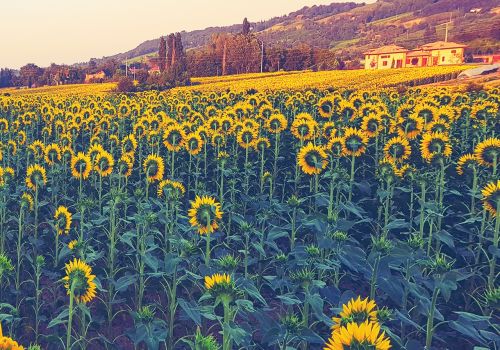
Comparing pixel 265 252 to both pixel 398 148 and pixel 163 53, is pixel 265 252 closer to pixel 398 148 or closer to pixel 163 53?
pixel 398 148

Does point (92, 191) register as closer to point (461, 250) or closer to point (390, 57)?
point (461, 250)

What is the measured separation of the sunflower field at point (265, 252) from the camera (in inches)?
139

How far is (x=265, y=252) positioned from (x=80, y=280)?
306cm

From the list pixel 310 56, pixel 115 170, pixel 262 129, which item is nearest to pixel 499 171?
pixel 262 129

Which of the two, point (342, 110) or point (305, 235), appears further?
point (342, 110)

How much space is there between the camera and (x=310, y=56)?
76.3 m

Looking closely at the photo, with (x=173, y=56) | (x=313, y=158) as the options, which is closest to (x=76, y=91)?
(x=173, y=56)

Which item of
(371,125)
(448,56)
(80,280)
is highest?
(448,56)

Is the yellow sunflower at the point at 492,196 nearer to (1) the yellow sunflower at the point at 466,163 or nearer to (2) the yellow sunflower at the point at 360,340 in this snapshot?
(1) the yellow sunflower at the point at 466,163

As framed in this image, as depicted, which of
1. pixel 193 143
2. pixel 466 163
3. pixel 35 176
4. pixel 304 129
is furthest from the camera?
pixel 304 129

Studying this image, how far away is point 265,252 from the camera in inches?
244

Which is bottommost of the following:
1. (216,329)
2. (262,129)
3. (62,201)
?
(216,329)

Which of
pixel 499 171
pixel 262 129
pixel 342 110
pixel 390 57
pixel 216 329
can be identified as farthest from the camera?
pixel 390 57

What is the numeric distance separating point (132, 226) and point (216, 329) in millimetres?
2623
